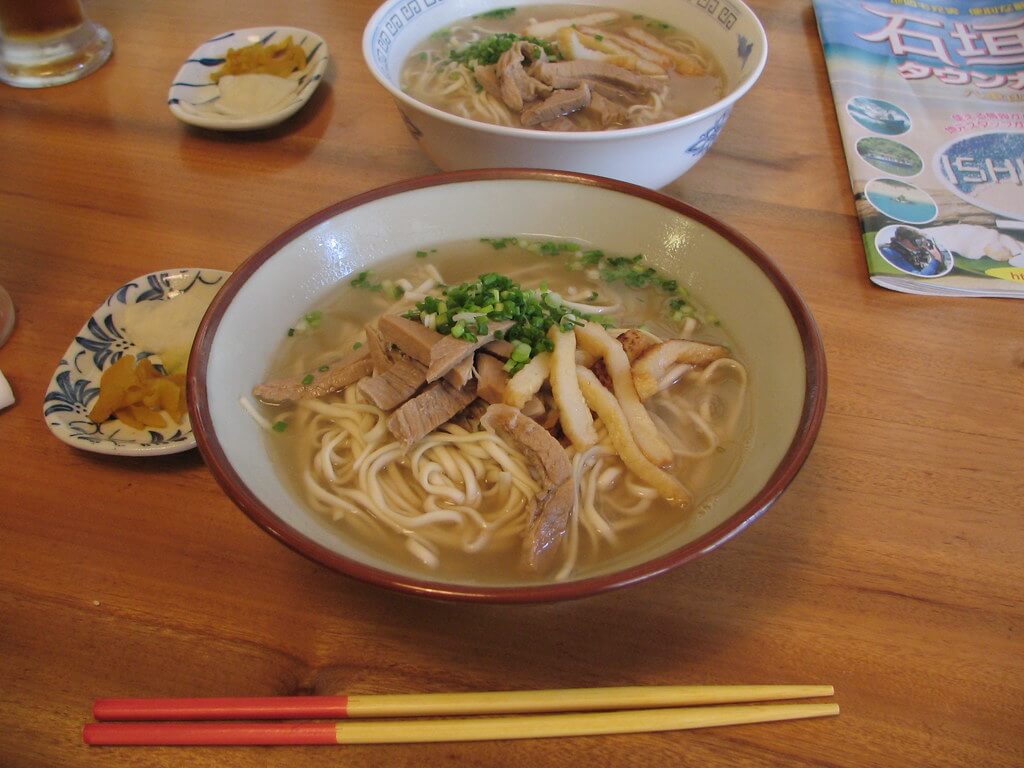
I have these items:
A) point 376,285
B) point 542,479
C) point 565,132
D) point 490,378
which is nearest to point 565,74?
point 565,132

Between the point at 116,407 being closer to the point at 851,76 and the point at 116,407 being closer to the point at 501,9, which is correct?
the point at 501,9

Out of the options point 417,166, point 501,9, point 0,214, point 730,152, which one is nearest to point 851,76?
point 730,152

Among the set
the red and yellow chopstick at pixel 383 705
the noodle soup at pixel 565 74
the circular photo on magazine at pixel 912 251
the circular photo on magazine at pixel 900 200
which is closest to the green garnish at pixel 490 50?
the noodle soup at pixel 565 74

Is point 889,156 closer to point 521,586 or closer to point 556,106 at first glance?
point 556,106

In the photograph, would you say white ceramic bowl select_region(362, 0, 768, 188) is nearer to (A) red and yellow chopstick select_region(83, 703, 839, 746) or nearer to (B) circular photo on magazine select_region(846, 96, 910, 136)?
(B) circular photo on magazine select_region(846, 96, 910, 136)

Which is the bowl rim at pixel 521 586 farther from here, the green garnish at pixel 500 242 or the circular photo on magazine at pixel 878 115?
the circular photo on magazine at pixel 878 115

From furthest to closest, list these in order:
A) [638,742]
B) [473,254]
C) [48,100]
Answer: [48,100], [473,254], [638,742]

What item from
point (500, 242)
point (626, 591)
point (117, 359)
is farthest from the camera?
point (500, 242)
